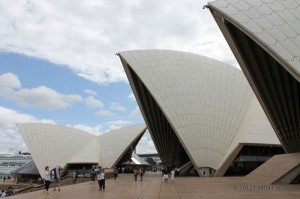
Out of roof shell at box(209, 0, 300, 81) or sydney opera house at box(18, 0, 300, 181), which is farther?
sydney opera house at box(18, 0, 300, 181)

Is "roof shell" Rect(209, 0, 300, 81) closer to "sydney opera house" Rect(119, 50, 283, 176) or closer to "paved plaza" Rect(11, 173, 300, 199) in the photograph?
"paved plaza" Rect(11, 173, 300, 199)

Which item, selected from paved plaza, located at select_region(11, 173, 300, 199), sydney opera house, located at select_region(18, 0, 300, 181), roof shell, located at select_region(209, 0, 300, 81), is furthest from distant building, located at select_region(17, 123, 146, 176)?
roof shell, located at select_region(209, 0, 300, 81)

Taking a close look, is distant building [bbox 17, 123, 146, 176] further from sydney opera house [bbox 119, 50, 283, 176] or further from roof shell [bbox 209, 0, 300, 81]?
roof shell [bbox 209, 0, 300, 81]

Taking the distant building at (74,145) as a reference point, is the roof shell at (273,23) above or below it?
above

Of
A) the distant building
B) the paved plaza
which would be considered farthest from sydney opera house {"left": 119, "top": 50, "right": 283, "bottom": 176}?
the distant building

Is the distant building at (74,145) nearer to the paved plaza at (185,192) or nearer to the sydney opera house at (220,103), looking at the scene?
the sydney opera house at (220,103)

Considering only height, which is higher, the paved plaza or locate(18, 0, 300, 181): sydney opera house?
locate(18, 0, 300, 181): sydney opera house

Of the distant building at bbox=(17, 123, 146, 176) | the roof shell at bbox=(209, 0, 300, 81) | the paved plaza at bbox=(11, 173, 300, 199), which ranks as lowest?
the paved plaza at bbox=(11, 173, 300, 199)

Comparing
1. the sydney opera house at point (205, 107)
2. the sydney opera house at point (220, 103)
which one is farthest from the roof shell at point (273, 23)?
the sydney opera house at point (205, 107)

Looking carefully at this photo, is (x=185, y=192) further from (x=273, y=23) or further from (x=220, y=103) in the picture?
(x=220, y=103)

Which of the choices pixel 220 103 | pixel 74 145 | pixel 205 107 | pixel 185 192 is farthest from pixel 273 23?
pixel 74 145

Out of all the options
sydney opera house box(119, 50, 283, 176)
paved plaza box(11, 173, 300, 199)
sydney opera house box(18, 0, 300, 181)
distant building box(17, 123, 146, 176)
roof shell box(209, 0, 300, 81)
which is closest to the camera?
paved plaza box(11, 173, 300, 199)

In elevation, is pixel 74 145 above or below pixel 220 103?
below

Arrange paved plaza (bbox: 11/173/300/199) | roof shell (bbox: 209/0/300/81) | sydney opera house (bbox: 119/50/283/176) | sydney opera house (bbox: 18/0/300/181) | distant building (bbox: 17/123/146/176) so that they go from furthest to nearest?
distant building (bbox: 17/123/146/176) < sydney opera house (bbox: 119/50/283/176) < sydney opera house (bbox: 18/0/300/181) < roof shell (bbox: 209/0/300/81) < paved plaza (bbox: 11/173/300/199)
